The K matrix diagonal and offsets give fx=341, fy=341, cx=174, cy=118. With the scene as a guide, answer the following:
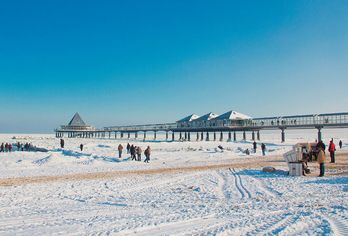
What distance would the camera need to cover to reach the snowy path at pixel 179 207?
6301mm

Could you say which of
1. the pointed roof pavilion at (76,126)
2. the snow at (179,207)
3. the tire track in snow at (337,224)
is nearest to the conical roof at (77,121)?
the pointed roof pavilion at (76,126)

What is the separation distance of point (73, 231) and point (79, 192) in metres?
5.56

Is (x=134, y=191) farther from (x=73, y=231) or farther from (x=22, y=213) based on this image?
(x=73, y=231)

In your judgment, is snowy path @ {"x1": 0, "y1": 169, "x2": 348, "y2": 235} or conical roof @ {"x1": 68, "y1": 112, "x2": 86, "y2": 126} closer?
snowy path @ {"x1": 0, "y1": 169, "x2": 348, "y2": 235}

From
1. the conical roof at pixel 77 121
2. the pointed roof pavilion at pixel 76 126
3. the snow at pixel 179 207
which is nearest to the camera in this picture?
the snow at pixel 179 207

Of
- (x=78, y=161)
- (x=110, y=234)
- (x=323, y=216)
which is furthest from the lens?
(x=78, y=161)

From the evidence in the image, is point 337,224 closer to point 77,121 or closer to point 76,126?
point 76,126

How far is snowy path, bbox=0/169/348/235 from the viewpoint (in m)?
6.30

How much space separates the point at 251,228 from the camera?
20.4 ft

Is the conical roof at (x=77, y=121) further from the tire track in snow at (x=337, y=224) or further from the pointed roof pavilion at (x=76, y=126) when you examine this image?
the tire track in snow at (x=337, y=224)

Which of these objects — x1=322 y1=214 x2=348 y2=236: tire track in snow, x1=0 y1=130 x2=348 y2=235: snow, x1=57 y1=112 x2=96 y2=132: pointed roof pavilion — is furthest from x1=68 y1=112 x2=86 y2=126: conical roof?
x1=322 y1=214 x2=348 y2=236: tire track in snow

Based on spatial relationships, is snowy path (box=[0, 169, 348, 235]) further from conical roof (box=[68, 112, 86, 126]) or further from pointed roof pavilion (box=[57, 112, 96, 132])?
conical roof (box=[68, 112, 86, 126])

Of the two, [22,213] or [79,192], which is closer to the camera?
[22,213]

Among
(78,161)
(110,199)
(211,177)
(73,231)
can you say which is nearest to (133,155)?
(78,161)
